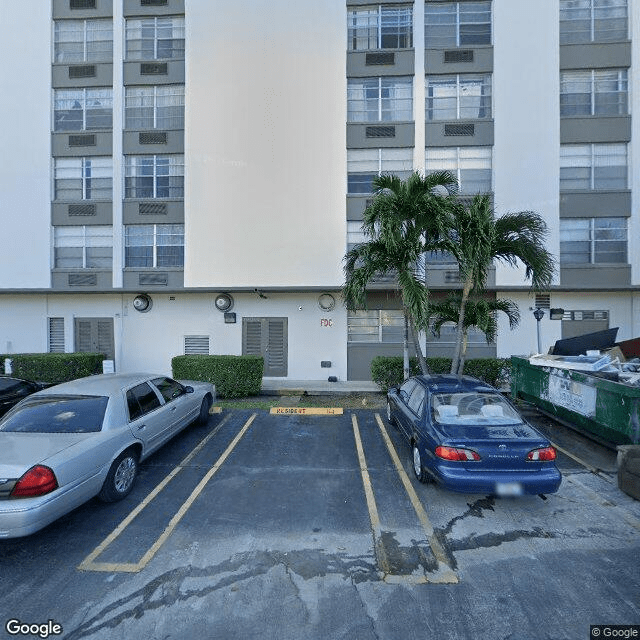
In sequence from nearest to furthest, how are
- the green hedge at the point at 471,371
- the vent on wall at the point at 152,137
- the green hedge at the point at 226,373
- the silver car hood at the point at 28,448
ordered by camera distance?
the silver car hood at the point at 28,448
the green hedge at the point at 226,373
the green hedge at the point at 471,371
the vent on wall at the point at 152,137

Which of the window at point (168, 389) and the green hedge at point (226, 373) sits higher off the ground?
the window at point (168, 389)

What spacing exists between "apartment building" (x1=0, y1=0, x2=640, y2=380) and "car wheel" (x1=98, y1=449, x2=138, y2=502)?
8166mm

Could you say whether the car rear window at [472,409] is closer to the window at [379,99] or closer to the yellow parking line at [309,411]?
the yellow parking line at [309,411]

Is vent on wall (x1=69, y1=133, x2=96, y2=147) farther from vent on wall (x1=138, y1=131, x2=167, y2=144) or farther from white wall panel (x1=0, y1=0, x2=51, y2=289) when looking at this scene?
vent on wall (x1=138, y1=131, x2=167, y2=144)

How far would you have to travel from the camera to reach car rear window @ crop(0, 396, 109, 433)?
15.1 feet

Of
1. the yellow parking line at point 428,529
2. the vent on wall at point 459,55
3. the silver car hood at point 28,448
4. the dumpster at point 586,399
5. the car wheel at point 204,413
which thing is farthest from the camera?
the vent on wall at point 459,55

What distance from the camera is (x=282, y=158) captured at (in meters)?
12.4

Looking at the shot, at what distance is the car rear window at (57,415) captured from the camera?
4.60m

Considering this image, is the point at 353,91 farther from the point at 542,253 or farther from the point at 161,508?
the point at 161,508

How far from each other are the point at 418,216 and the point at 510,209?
6097 millimetres

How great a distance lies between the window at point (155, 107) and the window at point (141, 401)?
11.8 metres

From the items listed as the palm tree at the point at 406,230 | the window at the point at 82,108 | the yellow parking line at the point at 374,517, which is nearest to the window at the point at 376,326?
the palm tree at the point at 406,230

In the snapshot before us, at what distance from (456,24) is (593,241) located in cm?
939

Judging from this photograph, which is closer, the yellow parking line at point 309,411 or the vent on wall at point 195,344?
the yellow parking line at point 309,411
